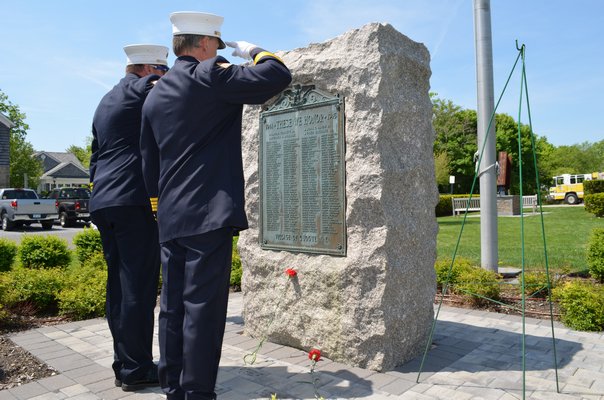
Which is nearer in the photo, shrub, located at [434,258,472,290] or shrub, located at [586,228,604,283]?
shrub, located at [434,258,472,290]

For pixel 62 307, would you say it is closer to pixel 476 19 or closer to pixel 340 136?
pixel 340 136

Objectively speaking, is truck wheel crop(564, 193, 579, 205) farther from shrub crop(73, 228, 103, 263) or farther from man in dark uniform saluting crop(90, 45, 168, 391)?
man in dark uniform saluting crop(90, 45, 168, 391)

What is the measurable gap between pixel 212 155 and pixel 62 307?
413cm

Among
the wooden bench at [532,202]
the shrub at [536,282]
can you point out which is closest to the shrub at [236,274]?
the shrub at [536,282]

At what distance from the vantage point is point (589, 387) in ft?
10.6

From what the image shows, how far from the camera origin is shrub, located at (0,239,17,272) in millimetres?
7484

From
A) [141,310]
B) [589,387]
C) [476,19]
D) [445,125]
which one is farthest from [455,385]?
[445,125]

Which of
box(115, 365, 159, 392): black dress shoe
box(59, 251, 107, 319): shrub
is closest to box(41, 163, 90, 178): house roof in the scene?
box(59, 251, 107, 319): shrub

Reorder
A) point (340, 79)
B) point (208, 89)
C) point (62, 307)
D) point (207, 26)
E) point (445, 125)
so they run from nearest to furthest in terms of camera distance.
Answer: point (208, 89)
point (207, 26)
point (340, 79)
point (62, 307)
point (445, 125)

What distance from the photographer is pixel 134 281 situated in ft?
10.4

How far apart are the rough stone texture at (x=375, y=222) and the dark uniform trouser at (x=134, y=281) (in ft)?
4.30

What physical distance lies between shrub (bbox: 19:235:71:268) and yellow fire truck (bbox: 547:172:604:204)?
36553 mm

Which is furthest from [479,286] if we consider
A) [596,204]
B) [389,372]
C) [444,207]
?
[444,207]

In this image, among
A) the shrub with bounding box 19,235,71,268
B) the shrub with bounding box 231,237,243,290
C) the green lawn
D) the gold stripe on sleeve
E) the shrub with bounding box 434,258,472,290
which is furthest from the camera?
the green lawn
